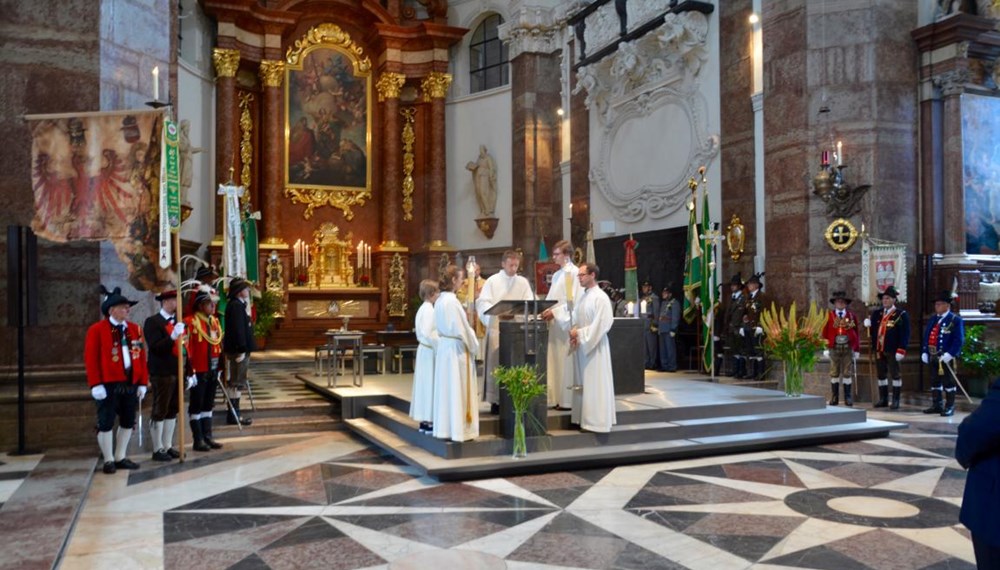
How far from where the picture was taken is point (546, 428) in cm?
825

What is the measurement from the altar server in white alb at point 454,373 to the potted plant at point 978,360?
7908 mm

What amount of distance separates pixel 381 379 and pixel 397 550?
798 cm

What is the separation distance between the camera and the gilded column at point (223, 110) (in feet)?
64.8

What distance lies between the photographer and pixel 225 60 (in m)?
19.8

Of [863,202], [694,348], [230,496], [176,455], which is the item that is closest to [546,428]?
[230,496]

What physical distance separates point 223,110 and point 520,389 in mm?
15053

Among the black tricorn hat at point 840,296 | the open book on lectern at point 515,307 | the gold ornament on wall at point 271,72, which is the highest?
the gold ornament on wall at point 271,72

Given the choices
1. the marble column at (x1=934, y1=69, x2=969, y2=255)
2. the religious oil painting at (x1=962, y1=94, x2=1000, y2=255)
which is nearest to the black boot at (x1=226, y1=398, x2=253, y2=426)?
the marble column at (x1=934, y1=69, x2=969, y2=255)

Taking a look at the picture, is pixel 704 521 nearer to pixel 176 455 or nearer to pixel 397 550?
pixel 397 550

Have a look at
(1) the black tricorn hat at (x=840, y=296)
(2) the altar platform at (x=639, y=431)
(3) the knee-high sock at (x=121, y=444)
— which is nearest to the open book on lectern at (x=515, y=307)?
(2) the altar platform at (x=639, y=431)

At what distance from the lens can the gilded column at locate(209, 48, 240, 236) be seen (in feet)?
64.8

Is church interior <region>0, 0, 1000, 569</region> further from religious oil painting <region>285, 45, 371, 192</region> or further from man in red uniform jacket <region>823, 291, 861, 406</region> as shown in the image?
man in red uniform jacket <region>823, 291, 861, 406</region>

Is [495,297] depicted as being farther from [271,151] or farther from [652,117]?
[271,151]

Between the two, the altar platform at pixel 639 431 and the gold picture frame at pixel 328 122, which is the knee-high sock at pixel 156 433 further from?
the gold picture frame at pixel 328 122
